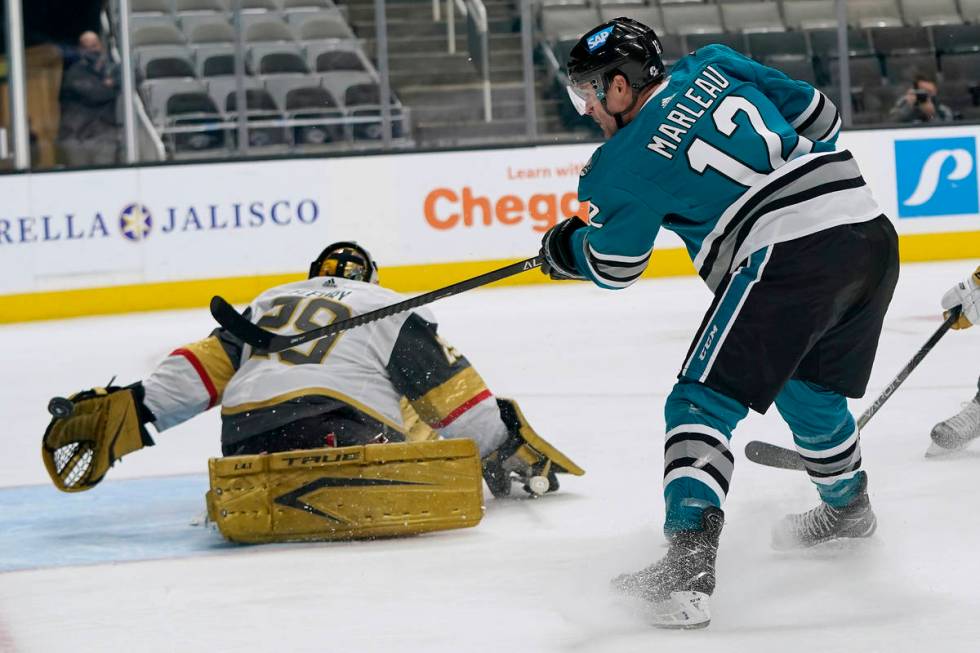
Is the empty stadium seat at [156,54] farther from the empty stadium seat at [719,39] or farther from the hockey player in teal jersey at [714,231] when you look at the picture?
the hockey player in teal jersey at [714,231]

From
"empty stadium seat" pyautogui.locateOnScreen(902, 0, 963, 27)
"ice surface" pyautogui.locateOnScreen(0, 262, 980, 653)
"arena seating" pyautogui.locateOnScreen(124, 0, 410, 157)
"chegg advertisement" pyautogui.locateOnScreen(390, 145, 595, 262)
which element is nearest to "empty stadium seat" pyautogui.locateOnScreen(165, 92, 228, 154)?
"arena seating" pyautogui.locateOnScreen(124, 0, 410, 157)

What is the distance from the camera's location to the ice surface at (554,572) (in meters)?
2.39

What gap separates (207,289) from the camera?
26.6ft

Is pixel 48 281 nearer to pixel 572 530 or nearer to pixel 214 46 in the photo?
pixel 214 46

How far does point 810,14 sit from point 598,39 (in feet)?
23.9

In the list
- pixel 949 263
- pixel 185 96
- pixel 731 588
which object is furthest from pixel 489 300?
pixel 731 588

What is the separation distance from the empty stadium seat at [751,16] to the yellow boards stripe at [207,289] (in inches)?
66.8

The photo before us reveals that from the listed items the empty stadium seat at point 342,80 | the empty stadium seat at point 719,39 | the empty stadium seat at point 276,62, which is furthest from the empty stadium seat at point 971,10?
the empty stadium seat at point 276,62

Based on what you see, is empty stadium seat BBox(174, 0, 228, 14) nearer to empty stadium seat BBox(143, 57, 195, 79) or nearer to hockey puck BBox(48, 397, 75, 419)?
empty stadium seat BBox(143, 57, 195, 79)

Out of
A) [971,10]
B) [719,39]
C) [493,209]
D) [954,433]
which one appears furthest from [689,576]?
[971,10]

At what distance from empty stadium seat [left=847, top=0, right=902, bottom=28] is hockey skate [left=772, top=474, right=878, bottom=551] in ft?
22.8

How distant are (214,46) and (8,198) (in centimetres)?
162

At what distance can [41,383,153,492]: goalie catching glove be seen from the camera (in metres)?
3.23

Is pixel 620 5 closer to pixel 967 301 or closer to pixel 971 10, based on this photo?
pixel 971 10
